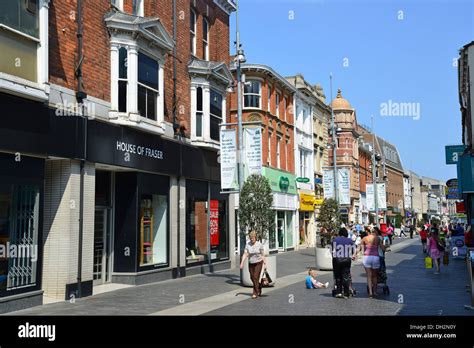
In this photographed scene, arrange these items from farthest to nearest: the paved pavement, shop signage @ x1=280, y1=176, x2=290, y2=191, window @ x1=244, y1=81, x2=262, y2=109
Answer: shop signage @ x1=280, y1=176, x2=290, y2=191
window @ x1=244, y1=81, x2=262, y2=109
the paved pavement

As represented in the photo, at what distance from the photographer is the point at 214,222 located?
71.1 ft

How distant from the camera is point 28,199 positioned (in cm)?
1194

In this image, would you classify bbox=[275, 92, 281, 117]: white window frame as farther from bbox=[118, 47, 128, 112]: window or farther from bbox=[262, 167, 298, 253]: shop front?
bbox=[118, 47, 128, 112]: window

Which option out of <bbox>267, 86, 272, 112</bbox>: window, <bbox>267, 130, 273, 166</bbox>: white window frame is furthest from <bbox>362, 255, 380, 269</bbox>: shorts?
<bbox>267, 86, 272, 112</bbox>: window

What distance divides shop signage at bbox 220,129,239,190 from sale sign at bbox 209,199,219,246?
376 cm

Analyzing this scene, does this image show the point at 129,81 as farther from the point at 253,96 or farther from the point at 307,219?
the point at 307,219

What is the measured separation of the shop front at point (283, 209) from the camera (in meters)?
34.6

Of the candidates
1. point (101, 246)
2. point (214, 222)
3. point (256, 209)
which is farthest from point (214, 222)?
point (101, 246)

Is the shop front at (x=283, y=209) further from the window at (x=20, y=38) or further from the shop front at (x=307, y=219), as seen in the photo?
the window at (x=20, y=38)

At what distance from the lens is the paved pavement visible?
36.0 ft

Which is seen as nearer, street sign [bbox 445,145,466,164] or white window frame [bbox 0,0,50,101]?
white window frame [bbox 0,0,50,101]

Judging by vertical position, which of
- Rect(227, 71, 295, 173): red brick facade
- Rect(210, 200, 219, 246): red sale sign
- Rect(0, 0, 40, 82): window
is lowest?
Rect(210, 200, 219, 246): red sale sign

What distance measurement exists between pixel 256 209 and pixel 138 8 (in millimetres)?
8045
